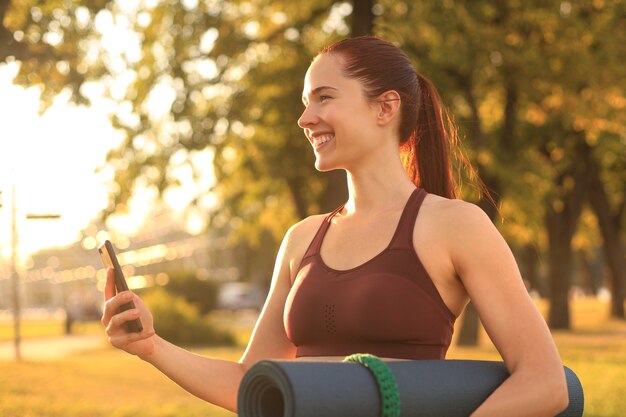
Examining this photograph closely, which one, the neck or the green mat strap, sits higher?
the neck

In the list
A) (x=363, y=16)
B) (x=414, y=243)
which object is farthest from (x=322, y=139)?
(x=363, y=16)

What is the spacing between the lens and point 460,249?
2.47 meters

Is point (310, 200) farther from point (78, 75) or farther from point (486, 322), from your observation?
point (486, 322)

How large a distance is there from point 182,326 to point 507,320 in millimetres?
27435

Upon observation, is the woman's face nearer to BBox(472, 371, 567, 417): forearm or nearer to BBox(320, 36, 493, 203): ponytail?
BBox(320, 36, 493, 203): ponytail

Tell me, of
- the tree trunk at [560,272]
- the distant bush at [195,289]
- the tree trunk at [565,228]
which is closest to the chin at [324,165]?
the tree trunk at [565,228]

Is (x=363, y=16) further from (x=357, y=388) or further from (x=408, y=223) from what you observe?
(x=357, y=388)

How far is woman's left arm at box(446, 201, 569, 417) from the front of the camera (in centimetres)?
235

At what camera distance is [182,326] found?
29.4m

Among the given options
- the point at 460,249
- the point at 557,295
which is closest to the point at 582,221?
the point at 557,295

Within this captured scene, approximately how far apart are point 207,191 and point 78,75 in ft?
26.3

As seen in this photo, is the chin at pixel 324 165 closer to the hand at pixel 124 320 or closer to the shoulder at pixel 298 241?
the shoulder at pixel 298 241

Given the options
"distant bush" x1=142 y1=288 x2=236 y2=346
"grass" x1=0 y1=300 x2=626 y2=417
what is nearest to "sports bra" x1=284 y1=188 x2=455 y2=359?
A: "grass" x1=0 y1=300 x2=626 y2=417

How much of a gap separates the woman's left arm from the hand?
75 centimetres
